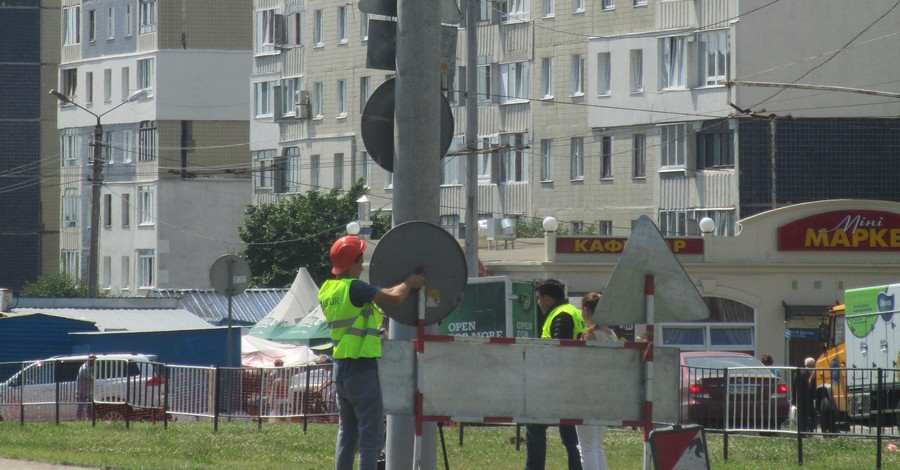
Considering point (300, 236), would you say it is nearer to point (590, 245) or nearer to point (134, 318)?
point (590, 245)

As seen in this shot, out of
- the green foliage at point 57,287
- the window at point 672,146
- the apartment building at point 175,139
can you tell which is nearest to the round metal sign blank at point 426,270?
the window at point 672,146

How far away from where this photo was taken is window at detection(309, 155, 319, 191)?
217ft

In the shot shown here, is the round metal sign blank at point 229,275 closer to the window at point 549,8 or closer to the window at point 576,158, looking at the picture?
the window at point 576,158

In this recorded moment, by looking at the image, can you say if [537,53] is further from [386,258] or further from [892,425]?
[386,258]

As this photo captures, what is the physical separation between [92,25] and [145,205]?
Result: 9894mm

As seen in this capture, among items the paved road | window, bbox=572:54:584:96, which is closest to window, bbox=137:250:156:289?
window, bbox=572:54:584:96

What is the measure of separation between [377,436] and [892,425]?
9.92 meters

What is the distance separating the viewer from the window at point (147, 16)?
242 feet

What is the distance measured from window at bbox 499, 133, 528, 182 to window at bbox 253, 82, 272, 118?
536 inches

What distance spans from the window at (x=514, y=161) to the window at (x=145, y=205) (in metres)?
20.6

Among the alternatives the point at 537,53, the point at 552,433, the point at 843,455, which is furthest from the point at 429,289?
the point at 537,53

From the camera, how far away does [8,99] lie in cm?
8469

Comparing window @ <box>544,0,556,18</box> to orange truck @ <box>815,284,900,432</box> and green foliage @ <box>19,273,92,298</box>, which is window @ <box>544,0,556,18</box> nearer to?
orange truck @ <box>815,284,900,432</box>

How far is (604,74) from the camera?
55000 mm
